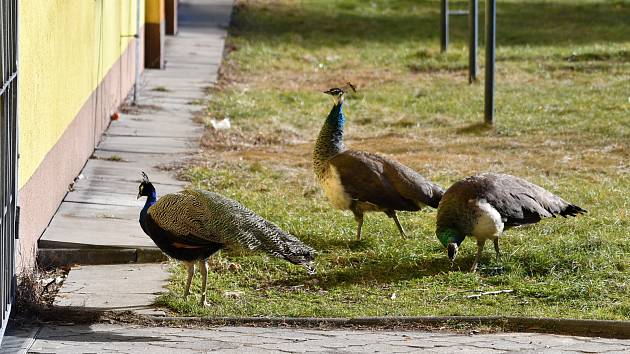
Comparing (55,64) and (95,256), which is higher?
(55,64)

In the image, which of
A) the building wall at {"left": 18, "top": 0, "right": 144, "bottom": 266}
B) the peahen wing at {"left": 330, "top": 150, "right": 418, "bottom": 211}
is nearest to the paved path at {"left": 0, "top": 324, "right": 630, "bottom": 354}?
the building wall at {"left": 18, "top": 0, "right": 144, "bottom": 266}

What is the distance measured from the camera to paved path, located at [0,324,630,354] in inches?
259

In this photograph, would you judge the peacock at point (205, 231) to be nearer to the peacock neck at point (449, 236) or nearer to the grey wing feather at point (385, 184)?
the peacock neck at point (449, 236)

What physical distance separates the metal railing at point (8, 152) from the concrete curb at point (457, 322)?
3.16 feet

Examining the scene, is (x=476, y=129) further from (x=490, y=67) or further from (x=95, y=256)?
(x=95, y=256)

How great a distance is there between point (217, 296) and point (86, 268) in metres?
1.04

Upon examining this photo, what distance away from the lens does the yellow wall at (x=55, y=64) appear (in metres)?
7.87

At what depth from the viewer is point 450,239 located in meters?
8.39

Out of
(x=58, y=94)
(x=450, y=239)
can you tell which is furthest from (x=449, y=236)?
(x=58, y=94)

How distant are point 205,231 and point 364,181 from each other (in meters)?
2.08

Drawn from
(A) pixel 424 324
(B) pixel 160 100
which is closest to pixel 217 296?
(A) pixel 424 324

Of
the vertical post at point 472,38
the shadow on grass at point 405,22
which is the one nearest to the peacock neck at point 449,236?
the vertical post at point 472,38

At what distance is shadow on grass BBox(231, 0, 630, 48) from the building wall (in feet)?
29.3

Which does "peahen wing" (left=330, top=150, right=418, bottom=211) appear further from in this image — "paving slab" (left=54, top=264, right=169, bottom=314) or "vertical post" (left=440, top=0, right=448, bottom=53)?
"vertical post" (left=440, top=0, right=448, bottom=53)
